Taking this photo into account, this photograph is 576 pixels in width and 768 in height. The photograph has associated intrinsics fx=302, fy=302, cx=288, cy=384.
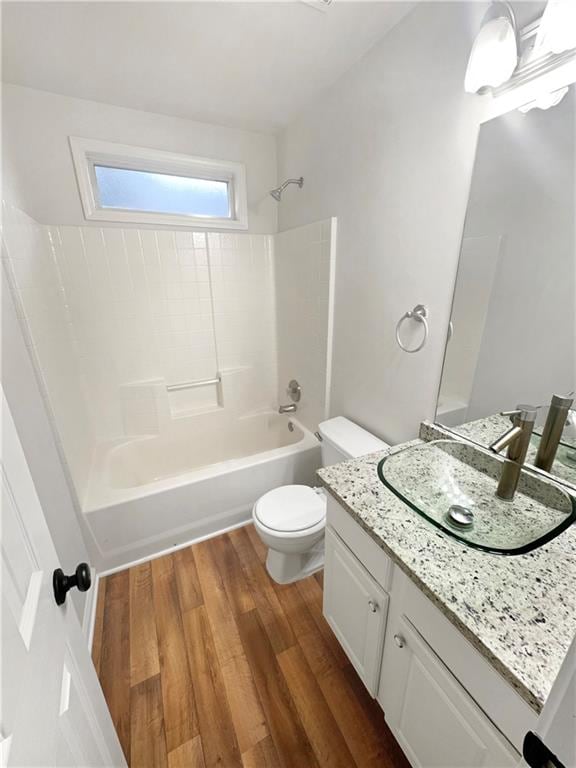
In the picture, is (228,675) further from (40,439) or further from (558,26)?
(558,26)

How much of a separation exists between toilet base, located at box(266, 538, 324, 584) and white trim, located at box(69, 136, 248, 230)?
2186 millimetres

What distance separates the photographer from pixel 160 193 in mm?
2068

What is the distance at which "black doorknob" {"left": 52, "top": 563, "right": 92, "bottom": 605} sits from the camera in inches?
24.3

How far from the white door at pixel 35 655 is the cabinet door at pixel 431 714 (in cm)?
76

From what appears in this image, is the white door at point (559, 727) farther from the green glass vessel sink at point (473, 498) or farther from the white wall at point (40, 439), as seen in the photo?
the white wall at point (40, 439)

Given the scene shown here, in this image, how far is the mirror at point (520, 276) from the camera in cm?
84

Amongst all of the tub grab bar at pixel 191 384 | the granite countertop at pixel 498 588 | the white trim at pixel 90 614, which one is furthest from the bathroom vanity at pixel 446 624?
the tub grab bar at pixel 191 384

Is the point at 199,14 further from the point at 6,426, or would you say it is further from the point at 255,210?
the point at 6,426

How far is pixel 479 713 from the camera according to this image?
2.03ft

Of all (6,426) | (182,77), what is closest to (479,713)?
(6,426)

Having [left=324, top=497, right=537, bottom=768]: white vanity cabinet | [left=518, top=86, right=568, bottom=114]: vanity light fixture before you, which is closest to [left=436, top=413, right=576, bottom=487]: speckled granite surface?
[left=324, top=497, right=537, bottom=768]: white vanity cabinet

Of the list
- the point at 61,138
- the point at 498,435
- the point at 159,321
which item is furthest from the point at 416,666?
the point at 61,138

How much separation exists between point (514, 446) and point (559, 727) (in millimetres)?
736

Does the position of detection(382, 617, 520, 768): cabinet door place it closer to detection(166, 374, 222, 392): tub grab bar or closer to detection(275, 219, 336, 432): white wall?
detection(275, 219, 336, 432): white wall
